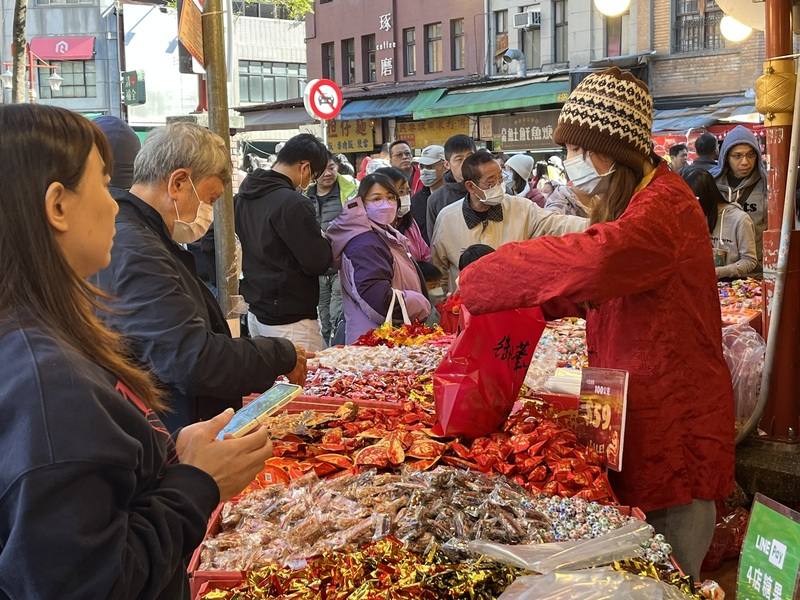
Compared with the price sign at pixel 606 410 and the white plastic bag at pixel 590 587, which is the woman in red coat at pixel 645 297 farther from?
the white plastic bag at pixel 590 587

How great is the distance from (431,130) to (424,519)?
953 inches

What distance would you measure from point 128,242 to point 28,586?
143 cm

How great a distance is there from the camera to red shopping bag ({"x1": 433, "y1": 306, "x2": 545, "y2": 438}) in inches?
103

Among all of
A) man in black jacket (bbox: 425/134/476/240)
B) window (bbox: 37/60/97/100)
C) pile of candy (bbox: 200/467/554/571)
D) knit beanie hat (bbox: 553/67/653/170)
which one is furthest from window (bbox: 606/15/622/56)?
window (bbox: 37/60/97/100)

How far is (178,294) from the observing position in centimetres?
242

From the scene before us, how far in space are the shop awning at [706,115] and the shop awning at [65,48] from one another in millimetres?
25368

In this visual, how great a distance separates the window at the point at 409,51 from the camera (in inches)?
1201

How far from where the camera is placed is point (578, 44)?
77.9 ft

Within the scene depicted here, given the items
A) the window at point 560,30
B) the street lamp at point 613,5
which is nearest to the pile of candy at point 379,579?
the street lamp at point 613,5

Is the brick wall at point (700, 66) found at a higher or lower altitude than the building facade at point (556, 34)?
lower

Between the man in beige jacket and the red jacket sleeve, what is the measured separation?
2894mm

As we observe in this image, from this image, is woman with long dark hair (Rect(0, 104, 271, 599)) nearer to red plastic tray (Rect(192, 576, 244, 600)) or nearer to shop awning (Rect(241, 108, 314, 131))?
red plastic tray (Rect(192, 576, 244, 600))

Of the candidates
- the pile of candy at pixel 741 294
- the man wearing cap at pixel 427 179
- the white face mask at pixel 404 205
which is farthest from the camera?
the man wearing cap at pixel 427 179

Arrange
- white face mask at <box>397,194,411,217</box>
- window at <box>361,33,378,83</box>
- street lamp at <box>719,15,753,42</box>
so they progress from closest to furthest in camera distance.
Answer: white face mask at <box>397,194,411,217</box>
street lamp at <box>719,15,753,42</box>
window at <box>361,33,378,83</box>
